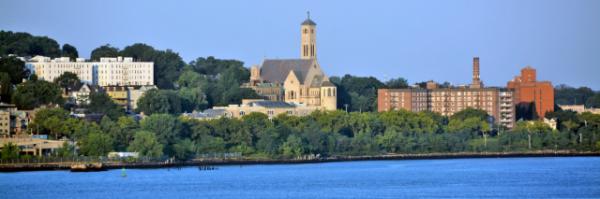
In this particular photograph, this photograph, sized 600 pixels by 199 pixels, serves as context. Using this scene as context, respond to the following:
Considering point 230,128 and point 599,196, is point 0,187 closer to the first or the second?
point 599,196

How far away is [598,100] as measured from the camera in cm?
19988

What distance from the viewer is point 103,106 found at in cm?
14825

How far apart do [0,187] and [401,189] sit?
67.0 ft

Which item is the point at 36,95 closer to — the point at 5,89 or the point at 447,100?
the point at 5,89

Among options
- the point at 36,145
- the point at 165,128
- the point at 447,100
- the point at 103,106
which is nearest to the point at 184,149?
the point at 165,128

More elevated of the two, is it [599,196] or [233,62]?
[233,62]

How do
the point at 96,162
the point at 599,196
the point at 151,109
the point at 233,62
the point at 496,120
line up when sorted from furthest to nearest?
the point at 233,62
the point at 496,120
the point at 151,109
the point at 96,162
the point at 599,196

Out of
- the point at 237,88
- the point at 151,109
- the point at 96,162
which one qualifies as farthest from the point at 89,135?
the point at 237,88

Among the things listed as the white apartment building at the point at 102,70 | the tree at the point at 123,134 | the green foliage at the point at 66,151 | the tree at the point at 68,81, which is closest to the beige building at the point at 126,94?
the tree at the point at 68,81

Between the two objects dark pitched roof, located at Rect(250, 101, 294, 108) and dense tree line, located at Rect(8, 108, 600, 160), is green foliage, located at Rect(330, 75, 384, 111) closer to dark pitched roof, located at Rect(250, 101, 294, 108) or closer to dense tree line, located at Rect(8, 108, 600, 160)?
dark pitched roof, located at Rect(250, 101, 294, 108)

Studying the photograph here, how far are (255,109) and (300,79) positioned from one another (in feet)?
41.8

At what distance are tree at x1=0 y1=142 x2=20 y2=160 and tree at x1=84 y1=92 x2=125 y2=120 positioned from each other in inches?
913

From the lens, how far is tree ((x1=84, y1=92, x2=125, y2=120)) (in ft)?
479

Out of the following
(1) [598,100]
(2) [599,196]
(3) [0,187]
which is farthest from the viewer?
(1) [598,100]
